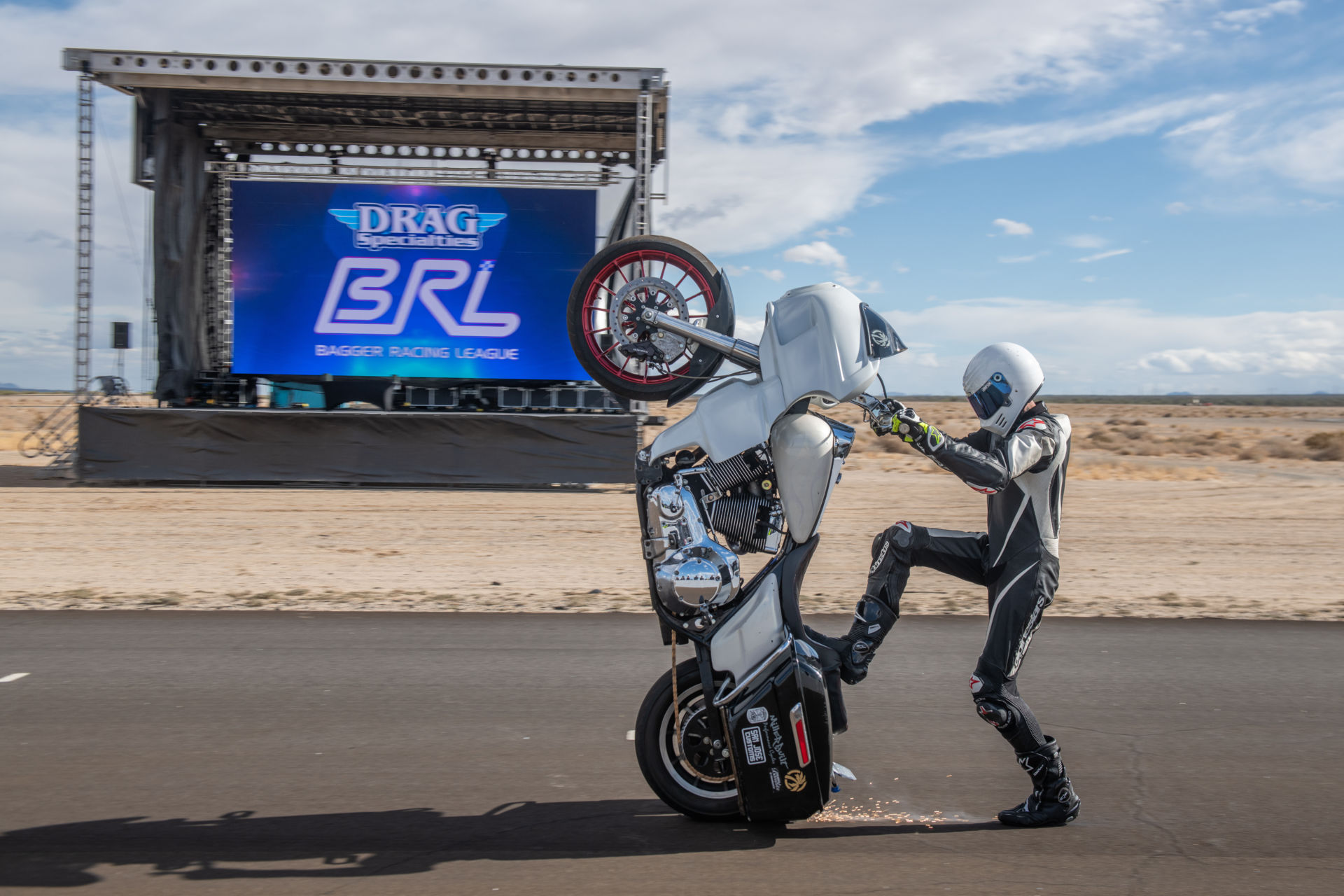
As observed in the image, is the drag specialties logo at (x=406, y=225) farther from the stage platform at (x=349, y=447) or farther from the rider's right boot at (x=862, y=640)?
the rider's right boot at (x=862, y=640)

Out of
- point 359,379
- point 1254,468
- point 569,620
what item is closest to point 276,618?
point 569,620

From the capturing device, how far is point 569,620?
7.79m

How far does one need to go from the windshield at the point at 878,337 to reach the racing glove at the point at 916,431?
0.41 meters

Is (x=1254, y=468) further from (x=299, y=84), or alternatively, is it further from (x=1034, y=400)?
(x=1034, y=400)

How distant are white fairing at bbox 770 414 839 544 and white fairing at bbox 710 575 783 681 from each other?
Result: 28 cm

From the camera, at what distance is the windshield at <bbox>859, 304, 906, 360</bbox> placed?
13.3 feet

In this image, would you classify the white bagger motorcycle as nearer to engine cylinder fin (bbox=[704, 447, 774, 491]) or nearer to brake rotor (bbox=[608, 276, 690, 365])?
engine cylinder fin (bbox=[704, 447, 774, 491])

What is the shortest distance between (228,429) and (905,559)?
1639cm

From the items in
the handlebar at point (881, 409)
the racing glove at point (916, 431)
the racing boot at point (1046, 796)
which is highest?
the handlebar at point (881, 409)

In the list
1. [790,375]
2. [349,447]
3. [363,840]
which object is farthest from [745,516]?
[349,447]

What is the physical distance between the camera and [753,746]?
3922 mm

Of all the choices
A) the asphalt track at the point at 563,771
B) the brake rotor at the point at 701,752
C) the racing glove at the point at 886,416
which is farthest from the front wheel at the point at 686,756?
the racing glove at the point at 886,416

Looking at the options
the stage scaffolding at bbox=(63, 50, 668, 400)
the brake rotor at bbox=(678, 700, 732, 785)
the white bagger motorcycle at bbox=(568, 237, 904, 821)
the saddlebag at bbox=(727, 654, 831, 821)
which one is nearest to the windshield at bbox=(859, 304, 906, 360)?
the white bagger motorcycle at bbox=(568, 237, 904, 821)

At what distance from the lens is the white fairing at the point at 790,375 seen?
3.98m
